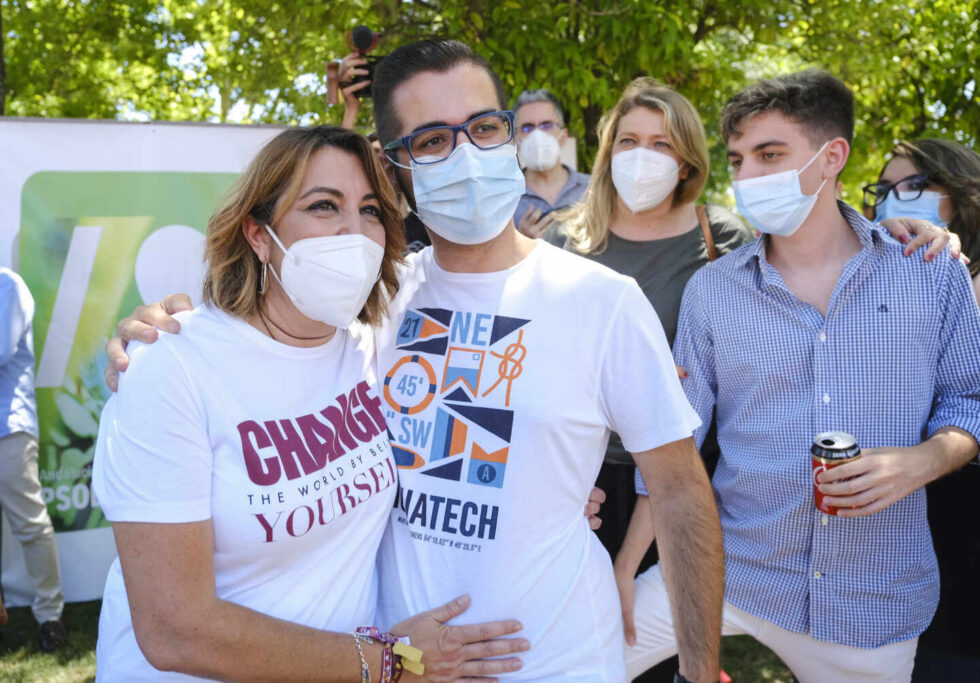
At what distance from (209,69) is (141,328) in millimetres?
9642

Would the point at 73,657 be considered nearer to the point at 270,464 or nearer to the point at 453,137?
the point at 270,464

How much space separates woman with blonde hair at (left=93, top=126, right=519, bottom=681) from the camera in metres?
1.76

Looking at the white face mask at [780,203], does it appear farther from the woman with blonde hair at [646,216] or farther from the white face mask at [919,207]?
the white face mask at [919,207]

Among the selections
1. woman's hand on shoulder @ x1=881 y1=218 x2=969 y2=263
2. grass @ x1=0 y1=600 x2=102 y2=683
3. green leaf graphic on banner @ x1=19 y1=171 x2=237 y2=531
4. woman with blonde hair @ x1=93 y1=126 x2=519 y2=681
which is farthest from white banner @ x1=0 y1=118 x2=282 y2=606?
woman's hand on shoulder @ x1=881 y1=218 x2=969 y2=263

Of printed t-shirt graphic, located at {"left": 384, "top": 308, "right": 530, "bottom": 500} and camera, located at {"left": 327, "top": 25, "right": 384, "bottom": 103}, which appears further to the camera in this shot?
camera, located at {"left": 327, "top": 25, "right": 384, "bottom": 103}

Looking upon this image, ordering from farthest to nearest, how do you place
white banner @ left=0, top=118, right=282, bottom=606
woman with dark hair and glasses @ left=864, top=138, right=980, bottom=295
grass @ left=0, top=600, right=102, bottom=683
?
white banner @ left=0, top=118, right=282, bottom=606 < grass @ left=0, top=600, right=102, bottom=683 < woman with dark hair and glasses @ left=864, top=138, right=980, bottom=295

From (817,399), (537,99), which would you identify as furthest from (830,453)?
(537,99)

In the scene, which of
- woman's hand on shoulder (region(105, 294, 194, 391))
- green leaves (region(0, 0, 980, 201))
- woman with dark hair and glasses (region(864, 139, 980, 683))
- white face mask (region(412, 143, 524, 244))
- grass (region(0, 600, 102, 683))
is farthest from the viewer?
green leaves (region(0, 0, 980, 201))

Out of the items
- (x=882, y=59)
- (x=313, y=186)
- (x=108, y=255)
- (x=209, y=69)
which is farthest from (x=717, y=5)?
(x=209, y=69)

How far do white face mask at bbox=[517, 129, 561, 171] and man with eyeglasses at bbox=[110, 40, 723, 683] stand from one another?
8.40ft

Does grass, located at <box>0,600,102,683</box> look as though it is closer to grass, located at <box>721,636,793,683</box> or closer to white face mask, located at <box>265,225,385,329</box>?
white face mask, located at <box>265,225,385,329</box>

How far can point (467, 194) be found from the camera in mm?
2221

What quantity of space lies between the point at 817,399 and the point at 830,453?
1.19 ft

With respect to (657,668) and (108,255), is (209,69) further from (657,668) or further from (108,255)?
(657,668)
